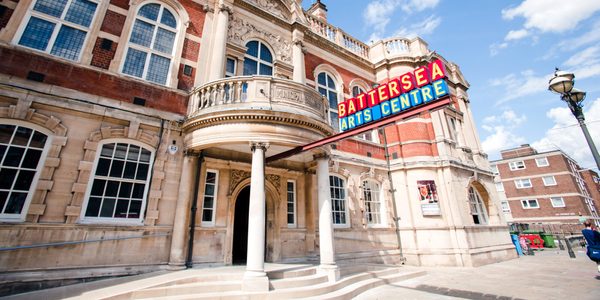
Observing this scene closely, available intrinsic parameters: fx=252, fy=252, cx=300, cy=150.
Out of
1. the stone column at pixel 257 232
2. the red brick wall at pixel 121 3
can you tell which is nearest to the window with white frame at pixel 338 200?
the stone column at pixel 257 232

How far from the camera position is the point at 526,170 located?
3509cm

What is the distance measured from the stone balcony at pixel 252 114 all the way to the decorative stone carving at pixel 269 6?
627 centimetres

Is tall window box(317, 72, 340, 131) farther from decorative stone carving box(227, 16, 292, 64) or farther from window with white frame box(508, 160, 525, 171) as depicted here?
window with white frame box(508, 160, 525, 171)

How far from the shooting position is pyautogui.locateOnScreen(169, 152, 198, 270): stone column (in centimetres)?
698

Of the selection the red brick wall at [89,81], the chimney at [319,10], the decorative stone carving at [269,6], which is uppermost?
the chimney at [319,10]

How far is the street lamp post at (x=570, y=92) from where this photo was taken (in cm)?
505

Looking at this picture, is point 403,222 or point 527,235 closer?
point 403,222

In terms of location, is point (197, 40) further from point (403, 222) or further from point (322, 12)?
point (403, 222)

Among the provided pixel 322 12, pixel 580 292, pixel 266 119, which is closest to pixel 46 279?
pixel 266 119

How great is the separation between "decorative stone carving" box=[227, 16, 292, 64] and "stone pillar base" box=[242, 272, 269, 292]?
887 centimetres

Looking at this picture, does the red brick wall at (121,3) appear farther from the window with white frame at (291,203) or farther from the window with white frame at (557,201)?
the window with white frame at (557,201)

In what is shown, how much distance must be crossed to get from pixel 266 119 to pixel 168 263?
4.85 metres

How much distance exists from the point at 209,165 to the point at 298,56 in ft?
23.2

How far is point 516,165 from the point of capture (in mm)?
36062
